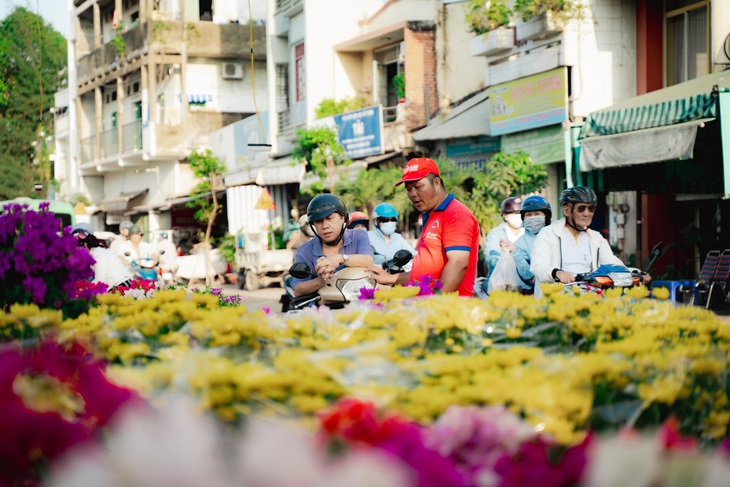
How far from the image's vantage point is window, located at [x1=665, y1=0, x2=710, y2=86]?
17109mm

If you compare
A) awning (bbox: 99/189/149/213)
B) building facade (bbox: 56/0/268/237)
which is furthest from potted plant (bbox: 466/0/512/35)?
awning (bbox: 99/189/149/213)

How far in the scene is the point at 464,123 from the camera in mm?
22969

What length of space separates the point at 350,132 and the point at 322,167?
124 centimetres

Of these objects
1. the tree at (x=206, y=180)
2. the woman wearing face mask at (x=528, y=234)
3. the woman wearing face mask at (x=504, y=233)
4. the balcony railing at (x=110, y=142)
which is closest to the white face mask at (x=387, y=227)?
the woman wearing face mask at (x=504, y=233)

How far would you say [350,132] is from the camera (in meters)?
26.9

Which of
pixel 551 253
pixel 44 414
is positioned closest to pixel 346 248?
pixel 551 253

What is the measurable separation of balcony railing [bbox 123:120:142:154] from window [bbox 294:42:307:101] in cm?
1159

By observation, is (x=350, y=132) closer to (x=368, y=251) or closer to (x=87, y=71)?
(x=368, y=251)

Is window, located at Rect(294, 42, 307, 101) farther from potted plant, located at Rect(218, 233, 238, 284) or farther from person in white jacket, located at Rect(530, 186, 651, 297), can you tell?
person in white jacket, located at Rect(530, 186, 651, 297)

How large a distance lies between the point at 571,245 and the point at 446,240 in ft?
6.15

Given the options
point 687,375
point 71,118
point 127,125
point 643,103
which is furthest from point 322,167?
point 71,118

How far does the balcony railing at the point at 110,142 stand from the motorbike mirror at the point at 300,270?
3833cm

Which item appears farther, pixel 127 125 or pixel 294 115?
pixel 127 125

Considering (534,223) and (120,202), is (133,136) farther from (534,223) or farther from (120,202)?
(534,223)
